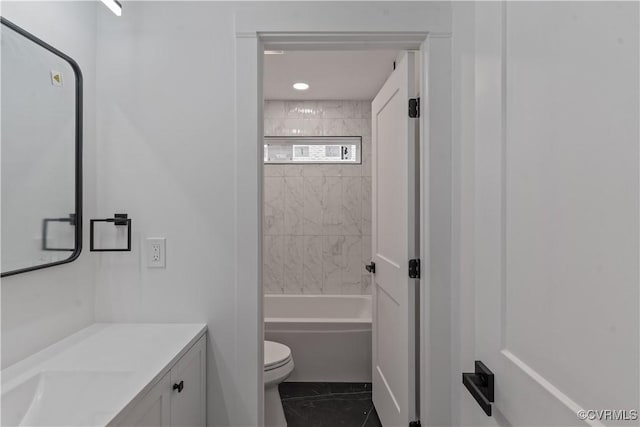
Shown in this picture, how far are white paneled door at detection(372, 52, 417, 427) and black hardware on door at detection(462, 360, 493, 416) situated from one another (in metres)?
0.84

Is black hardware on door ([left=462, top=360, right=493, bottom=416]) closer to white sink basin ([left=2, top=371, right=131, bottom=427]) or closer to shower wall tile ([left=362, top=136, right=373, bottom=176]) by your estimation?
white sink basin ([left=2, top=371, right=131, bottom=427])

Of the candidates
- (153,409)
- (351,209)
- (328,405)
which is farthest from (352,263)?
(153,409)

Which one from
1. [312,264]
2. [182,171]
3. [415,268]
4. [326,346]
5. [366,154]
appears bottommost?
[326,346]

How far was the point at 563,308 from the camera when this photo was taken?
1.98ft

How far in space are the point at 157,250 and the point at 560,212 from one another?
1443 millimetres

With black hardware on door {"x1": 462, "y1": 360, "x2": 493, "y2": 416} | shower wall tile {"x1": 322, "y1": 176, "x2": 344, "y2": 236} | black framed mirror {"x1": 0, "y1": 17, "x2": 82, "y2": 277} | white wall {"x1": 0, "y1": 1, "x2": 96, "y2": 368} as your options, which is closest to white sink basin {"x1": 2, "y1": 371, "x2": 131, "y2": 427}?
white wall {"x1": 0, "y1": 1, "x2": 96, "y2": 368}

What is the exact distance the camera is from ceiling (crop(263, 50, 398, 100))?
261 centimetres

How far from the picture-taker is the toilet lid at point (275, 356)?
7.09 ft

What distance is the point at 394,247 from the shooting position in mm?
1926

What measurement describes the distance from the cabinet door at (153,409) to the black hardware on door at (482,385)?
82 cm

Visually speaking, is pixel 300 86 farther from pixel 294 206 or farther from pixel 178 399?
pixel 178 399

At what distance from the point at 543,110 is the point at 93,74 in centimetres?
165

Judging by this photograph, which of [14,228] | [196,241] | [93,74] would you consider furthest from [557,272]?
[93,74]

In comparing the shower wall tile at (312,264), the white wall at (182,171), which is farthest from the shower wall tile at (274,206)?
the white wall at (182,171)
